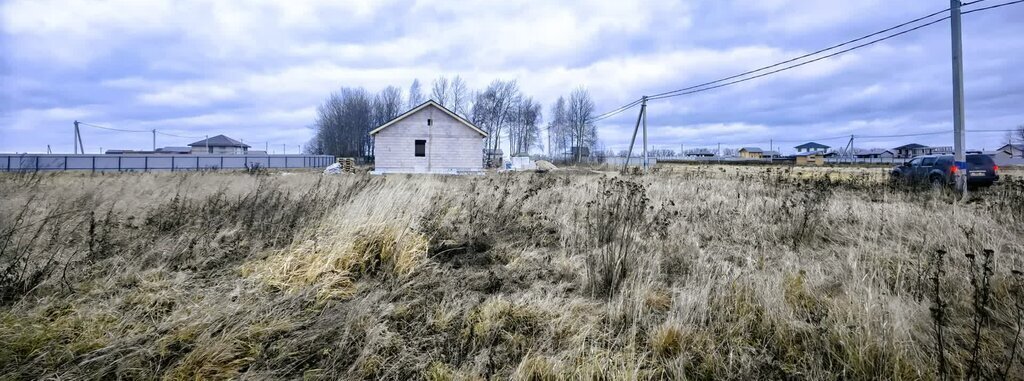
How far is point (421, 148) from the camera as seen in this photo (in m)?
25.4

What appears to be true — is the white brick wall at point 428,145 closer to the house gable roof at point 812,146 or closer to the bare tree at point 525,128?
→ the bare tree at point 525,128

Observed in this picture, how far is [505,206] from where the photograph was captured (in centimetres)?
714

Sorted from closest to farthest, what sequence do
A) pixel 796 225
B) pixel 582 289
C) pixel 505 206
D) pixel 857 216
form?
pixel 582 289, pixel 796 225, pixel 857 216, pixel 505 206

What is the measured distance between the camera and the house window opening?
2528cm

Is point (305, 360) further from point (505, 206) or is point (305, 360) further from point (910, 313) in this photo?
point (505, 206)

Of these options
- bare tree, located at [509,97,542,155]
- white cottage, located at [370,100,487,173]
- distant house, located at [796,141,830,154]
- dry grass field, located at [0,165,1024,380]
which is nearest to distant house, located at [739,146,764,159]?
distant house, located at [796,141,830,154]

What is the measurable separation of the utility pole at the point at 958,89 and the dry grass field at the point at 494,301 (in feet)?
17.1

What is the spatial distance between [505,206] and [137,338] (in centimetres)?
518

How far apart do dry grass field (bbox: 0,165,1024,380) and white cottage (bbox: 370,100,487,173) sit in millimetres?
19679

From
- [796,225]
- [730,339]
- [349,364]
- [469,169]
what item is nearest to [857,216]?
[796,225]

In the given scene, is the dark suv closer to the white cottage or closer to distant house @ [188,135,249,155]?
the white cottage

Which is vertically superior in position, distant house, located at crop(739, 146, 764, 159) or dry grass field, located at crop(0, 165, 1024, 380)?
distant house, located at crop(739, 146, 764, 159)

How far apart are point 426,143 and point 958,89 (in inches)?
859

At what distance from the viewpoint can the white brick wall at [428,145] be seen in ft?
81.5
